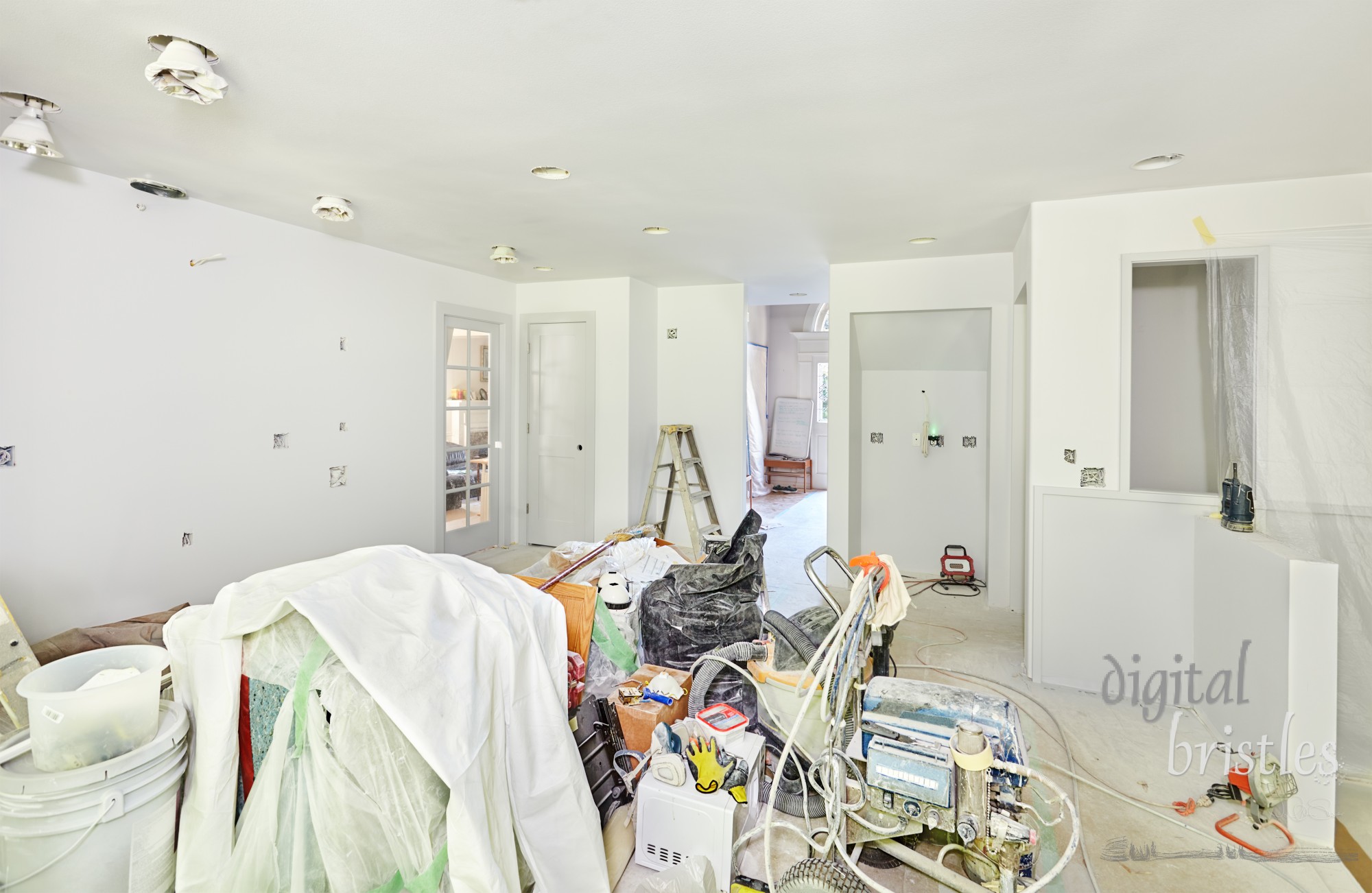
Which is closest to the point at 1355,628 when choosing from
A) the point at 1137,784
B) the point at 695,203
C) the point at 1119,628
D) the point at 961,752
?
the point at 1137,784

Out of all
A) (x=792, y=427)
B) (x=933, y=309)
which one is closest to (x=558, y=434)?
(x=933, y=309)

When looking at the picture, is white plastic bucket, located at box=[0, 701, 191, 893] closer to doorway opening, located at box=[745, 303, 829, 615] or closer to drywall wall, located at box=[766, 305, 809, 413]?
doorway opening, located at box=[745, 303, 829, 615]

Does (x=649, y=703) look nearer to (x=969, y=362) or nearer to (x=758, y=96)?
(x=758, y=96)

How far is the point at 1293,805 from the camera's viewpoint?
2.06 metres

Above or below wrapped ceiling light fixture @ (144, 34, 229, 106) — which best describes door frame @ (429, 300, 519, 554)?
below

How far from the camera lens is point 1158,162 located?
268cm

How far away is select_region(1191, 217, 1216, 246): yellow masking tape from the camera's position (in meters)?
2.95

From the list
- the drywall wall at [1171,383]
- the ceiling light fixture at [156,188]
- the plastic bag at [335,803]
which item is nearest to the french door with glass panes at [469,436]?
the ceiling light fixture at [156,188]

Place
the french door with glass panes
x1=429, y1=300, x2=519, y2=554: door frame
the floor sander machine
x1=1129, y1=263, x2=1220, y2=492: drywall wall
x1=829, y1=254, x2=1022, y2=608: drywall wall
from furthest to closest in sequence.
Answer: the french door with glass panes, x1=429, y1=300, x2=519, y2=554: door frame, x1=829, y1=254, x2=1022, y2=608: drywall wall, x1=1129, y1=263, x2=1220, y2=492: drywall wall, the floor sander machine

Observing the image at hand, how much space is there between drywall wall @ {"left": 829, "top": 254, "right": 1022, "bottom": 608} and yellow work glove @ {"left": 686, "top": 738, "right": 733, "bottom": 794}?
9.55 feet

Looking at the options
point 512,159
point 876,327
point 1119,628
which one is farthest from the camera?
point 876,327

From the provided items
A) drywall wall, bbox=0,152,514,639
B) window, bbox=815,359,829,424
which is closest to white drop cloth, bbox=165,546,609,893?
drywall wall, bbox=0,152,514,639

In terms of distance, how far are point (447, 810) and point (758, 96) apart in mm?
2203

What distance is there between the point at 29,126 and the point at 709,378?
4180 mm
